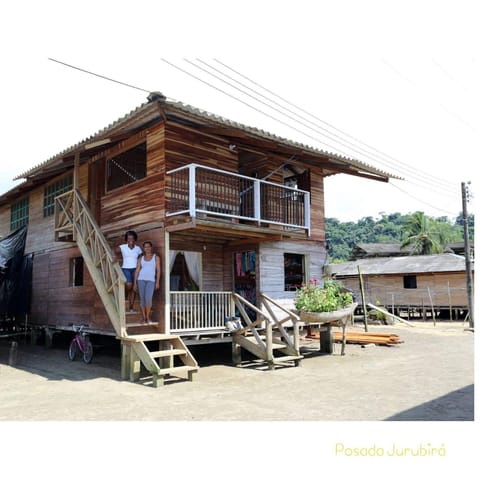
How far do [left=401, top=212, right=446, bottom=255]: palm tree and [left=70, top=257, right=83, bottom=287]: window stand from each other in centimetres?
4156

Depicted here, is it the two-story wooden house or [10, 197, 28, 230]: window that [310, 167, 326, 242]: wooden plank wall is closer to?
the two-story wooden house

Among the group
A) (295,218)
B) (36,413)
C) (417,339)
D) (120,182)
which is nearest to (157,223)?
(120,182)

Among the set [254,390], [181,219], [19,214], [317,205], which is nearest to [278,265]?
[317,205]

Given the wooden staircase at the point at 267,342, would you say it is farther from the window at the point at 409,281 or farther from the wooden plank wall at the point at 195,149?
the window at the point at 409,281

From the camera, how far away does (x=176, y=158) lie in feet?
36.0

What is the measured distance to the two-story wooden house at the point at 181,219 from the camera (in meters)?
10.3

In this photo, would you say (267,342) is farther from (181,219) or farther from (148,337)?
(181,219)

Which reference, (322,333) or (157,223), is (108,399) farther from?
(322,333)

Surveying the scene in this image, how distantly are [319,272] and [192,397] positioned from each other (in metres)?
7.45

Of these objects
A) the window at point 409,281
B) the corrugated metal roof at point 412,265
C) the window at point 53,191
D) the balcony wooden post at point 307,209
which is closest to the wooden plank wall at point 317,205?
the balcony wooden post at point 307,209

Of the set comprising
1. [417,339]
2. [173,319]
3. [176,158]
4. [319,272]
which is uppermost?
[176,158]

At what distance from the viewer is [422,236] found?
49438 mm

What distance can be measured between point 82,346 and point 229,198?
5.10m

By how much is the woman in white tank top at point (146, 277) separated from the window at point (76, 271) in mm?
4285
